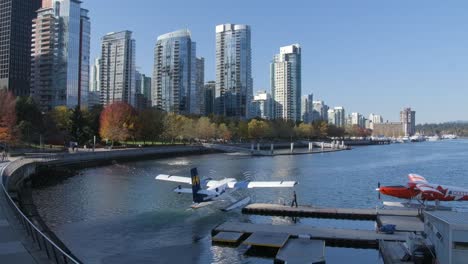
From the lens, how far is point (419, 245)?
1970 centimetres

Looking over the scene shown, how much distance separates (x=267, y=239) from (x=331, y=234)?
4.04 metres

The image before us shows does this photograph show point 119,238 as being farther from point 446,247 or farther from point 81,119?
point 81,119

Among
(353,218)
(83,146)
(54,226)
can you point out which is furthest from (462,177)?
(83,146)

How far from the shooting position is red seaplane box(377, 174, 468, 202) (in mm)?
34062

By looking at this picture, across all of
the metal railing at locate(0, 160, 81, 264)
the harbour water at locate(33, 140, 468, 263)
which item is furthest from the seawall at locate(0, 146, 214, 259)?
the metal railing at locate(0, 160, 81, 264)

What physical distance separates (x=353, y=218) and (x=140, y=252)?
52.0ft

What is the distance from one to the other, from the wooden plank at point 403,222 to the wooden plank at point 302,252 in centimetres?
630

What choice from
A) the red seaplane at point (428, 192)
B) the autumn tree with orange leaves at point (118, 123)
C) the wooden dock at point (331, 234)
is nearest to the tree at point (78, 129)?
the autumn tree with orange leaves at point (118, 123)

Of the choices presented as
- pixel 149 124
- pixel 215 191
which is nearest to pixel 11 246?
pixel 215 191

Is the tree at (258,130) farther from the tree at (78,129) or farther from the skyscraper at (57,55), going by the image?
the tree at (78,129)

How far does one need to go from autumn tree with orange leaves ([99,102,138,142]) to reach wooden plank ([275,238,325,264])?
8064 cm

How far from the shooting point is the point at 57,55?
170125mm

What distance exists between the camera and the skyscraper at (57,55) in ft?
555

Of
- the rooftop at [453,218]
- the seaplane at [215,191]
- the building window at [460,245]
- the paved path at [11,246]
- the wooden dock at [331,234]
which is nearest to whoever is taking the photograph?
the paved path at [11,246]
